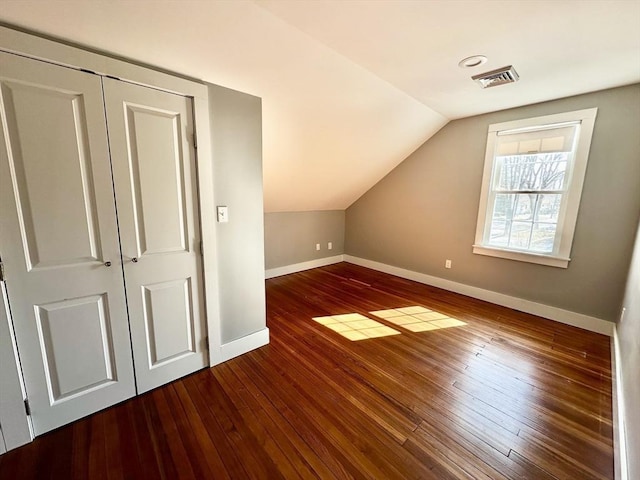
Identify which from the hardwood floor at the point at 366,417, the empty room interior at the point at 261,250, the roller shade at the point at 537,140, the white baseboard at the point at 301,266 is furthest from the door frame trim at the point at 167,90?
the roller shade at the point at 537,140

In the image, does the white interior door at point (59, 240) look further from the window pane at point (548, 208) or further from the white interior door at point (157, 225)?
the window pane at point (548, 208)

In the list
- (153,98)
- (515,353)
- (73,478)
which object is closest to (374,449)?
(73,478)

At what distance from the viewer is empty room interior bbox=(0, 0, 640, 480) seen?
4.37 ft

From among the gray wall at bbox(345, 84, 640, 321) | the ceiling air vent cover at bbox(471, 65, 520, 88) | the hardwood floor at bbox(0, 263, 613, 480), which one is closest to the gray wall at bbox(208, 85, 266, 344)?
the hardwood floor at bbox(0, 263, 613, 480)

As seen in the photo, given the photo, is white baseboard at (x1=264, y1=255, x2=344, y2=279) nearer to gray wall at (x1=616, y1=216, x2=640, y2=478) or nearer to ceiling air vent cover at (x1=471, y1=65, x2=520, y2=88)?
ceiling air vent cover at (x1=471, y1=65, x2=520, y2=88)

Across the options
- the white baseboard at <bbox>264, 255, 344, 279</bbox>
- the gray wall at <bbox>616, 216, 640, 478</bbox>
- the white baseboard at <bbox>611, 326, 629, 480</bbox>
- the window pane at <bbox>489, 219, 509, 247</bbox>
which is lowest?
the white baseboard at <bbox>611, 326, 629, 480</bbox>

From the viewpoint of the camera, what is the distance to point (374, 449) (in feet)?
4.65

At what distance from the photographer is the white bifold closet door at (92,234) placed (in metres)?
1.31

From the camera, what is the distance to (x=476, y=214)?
11.3 feet

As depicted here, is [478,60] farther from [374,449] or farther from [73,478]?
[73,478]

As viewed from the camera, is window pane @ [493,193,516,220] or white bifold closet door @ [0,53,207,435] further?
window pane @ [493,193,516,220]

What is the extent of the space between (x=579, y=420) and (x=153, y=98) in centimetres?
328

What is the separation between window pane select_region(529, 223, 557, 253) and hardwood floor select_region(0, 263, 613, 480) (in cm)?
94

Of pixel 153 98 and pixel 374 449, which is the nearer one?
pixel 374 449
